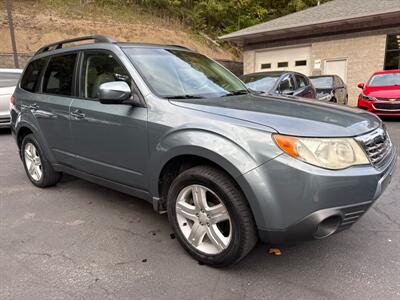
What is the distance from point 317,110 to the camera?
283 centimetres

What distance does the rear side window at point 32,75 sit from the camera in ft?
14.6

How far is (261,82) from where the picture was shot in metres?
7.76

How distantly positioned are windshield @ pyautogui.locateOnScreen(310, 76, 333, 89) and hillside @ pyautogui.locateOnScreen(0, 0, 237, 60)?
49.2ft

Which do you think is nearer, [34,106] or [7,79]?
[34,106]

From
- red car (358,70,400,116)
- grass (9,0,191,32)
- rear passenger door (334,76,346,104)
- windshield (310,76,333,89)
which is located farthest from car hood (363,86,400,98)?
grass (9,0,191,32)

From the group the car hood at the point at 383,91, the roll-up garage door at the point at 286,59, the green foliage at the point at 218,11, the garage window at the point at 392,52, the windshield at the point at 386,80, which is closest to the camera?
the car hood at the point at 383,91

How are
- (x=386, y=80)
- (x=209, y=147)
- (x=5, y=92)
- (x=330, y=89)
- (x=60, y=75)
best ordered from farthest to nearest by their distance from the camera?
(x=330, y=89) → (x=386, y=80) → (x=5, y=92) → (x=60, y=75) → (x=209, y=147)

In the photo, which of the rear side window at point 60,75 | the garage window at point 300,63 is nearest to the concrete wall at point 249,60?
the garage window at point 300,63

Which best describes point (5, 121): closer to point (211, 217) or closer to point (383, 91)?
point (211, 217)

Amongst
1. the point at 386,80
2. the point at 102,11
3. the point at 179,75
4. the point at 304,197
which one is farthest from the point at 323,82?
the point at 102,11

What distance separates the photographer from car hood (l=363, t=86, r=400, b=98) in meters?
9.93

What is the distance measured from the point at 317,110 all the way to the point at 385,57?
1390 centimetres

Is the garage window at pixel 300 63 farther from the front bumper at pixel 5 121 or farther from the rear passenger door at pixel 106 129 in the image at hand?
the rear passenger door at pixel 106 129

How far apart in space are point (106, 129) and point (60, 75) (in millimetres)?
1222
